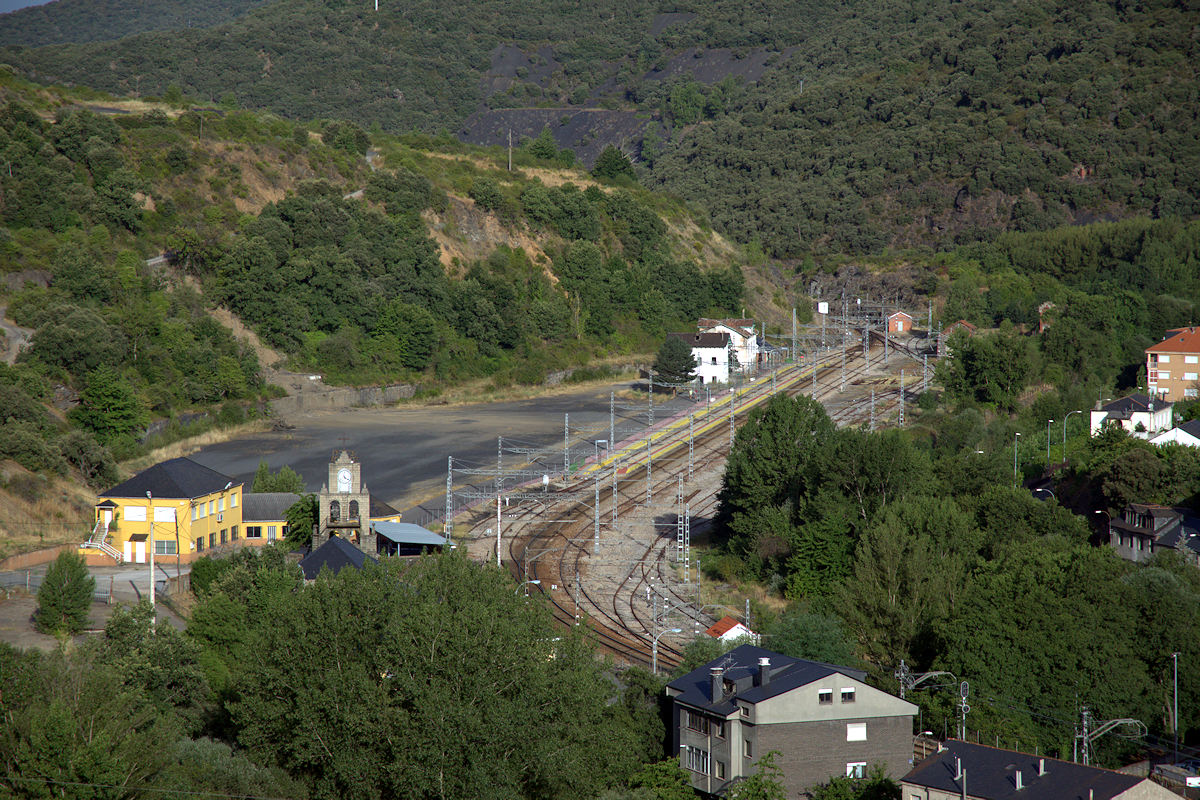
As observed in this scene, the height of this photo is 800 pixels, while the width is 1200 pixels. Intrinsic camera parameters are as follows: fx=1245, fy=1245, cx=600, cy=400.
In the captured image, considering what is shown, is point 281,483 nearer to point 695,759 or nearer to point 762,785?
point 695,759

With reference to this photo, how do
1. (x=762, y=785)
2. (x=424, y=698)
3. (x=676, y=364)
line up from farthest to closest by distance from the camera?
1. (x=676, y=364)
2. (x=762, y=785)
3. (x=424, y=698)

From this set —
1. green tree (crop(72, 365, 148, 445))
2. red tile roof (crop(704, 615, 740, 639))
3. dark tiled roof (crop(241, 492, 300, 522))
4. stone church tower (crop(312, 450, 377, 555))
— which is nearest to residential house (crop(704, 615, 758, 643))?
red tile roof (crop(704, 615, 740, 639))

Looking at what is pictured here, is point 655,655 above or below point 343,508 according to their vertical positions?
below

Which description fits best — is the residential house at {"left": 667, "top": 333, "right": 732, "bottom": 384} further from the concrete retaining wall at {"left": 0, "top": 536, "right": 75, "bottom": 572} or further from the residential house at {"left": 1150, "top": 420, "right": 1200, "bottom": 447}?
the concrete retaining wall at {"left": 0, "top": 536, "right": 75, "bottom": 572}

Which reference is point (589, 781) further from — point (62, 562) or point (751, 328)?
point (751, 328)

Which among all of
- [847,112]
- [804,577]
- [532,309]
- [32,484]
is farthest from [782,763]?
[847,112]

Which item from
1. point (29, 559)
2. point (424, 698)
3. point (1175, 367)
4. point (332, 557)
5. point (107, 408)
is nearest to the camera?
point (424, 698)

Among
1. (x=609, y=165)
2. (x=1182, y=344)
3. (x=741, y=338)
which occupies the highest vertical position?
(x=609, y=165)

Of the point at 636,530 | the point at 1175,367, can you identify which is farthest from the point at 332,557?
the point at 1175,367

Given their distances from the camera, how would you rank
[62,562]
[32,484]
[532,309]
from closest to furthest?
[62,562] → [32,484] → [532,309]
